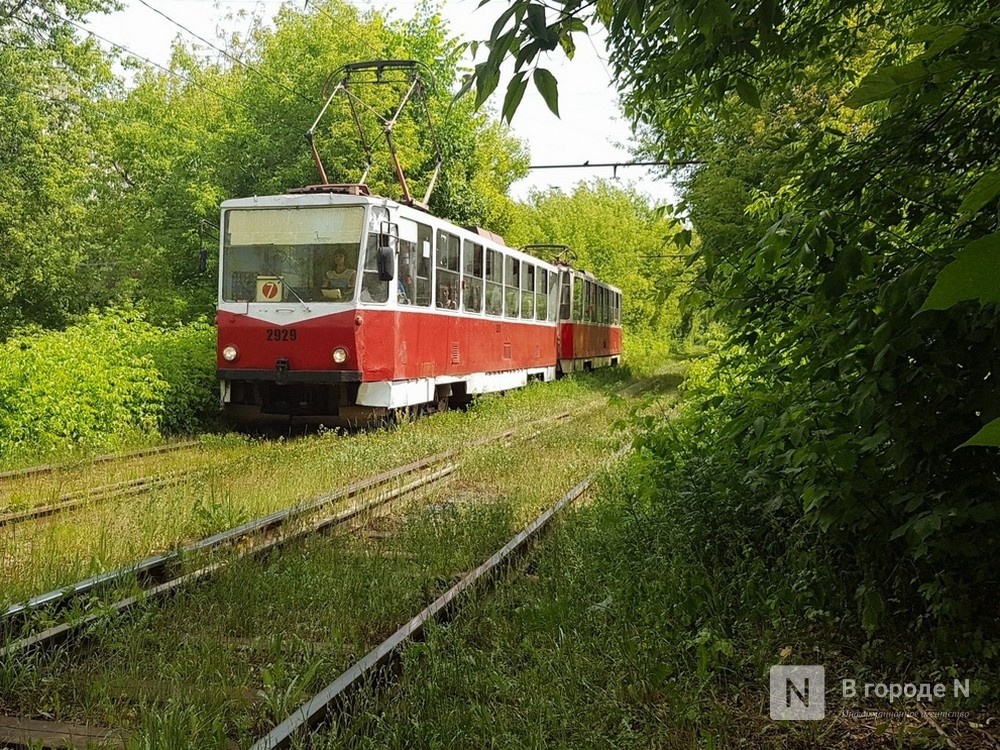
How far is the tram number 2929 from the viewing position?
1170cm

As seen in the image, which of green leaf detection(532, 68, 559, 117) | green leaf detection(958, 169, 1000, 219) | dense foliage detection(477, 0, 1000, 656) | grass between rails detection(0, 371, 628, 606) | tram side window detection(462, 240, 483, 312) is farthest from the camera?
tram side window detection(462, 240, 483, 312)

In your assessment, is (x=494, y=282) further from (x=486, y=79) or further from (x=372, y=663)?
(x=486, y=79)

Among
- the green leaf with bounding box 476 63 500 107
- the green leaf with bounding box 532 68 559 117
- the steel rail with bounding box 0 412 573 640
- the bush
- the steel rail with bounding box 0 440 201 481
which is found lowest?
the steel rail with bounding box 0 412 573 640

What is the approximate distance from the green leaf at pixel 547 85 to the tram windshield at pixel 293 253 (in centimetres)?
969

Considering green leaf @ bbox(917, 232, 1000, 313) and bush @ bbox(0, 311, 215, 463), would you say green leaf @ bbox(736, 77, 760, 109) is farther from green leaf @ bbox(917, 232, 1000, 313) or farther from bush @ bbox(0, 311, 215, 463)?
bush @ bbox(0, 311, 215, 463)

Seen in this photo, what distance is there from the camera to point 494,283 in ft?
53.3

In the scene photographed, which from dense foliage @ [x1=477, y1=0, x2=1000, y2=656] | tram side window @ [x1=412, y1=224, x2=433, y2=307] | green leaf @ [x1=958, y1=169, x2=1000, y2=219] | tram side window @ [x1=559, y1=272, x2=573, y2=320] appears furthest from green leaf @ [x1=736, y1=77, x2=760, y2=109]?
tram side window @ [x1=559, y1=272, x2=573, y2=320]

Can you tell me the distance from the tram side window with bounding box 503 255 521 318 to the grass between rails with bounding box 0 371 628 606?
4.11 meters

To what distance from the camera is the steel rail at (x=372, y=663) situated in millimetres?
3213

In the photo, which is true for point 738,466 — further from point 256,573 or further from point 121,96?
point 121,96

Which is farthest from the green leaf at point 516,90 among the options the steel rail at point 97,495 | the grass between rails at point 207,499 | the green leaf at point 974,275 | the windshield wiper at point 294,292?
the windshield wiper at point 294,292

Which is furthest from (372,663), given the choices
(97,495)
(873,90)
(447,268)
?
(447,268)

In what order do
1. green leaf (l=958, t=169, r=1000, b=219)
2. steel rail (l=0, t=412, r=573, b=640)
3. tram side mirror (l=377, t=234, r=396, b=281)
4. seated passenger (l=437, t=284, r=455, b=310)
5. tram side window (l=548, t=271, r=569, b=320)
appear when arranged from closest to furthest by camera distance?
green leaf (l=958, t=169, r=1000, b=219)
steel rail (l=0, t=412, r=573, b=640)
tram side mirror (l=377, t=234, r=396, b=281)
seated passenger (l=437, t=284, r=455, b=310)
tram side window (l=548, t=271, r=569, b=320)

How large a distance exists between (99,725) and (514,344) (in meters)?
14.8
